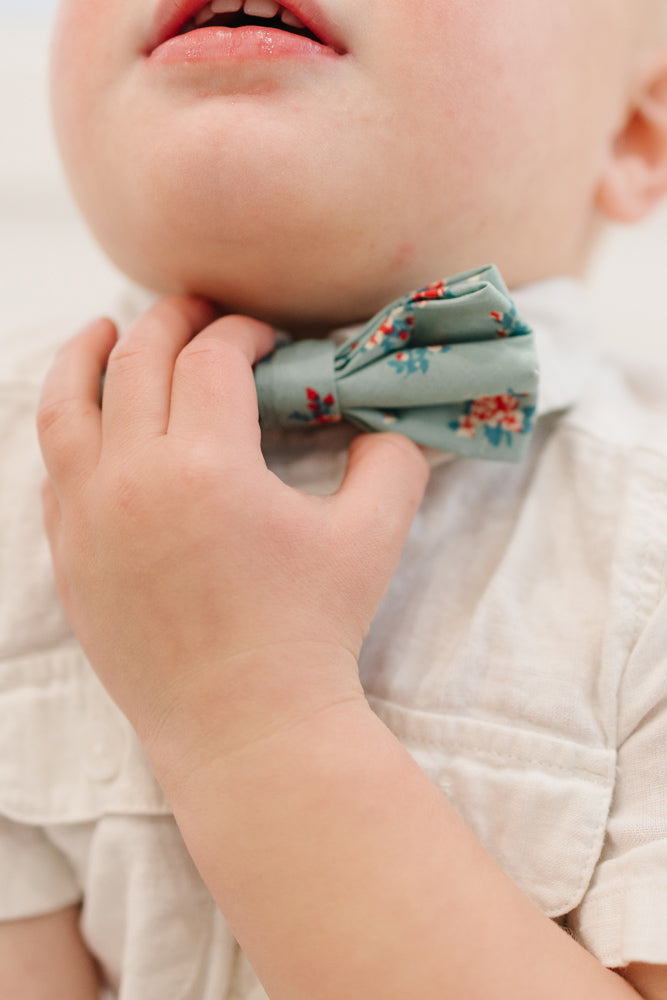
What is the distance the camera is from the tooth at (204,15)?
544 mm

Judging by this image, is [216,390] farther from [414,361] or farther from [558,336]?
[558,336]

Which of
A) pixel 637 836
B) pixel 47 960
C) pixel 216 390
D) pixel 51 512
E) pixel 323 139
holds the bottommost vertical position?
pixel 47 960

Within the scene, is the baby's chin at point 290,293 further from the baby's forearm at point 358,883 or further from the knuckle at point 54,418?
the baby's forearm at point 358,883

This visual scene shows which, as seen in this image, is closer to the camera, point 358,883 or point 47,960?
point 358,883

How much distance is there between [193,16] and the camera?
548 mm

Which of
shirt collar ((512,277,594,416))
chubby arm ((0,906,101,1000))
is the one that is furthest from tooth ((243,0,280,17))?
chubby arm ((0,906,101,1000))

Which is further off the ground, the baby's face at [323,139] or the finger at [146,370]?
the baby's face at [323,139]

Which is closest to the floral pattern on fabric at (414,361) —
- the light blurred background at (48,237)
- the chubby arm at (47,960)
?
the chubby arm at (47,960)

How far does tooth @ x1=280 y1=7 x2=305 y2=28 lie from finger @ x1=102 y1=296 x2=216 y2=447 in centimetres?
19

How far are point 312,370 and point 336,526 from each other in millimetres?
125

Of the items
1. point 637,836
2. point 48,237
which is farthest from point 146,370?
point 48,237

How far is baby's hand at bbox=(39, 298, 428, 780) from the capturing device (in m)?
0.46

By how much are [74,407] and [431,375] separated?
0.23 meters

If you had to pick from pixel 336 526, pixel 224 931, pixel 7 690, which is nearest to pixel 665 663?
pixel 336 526
